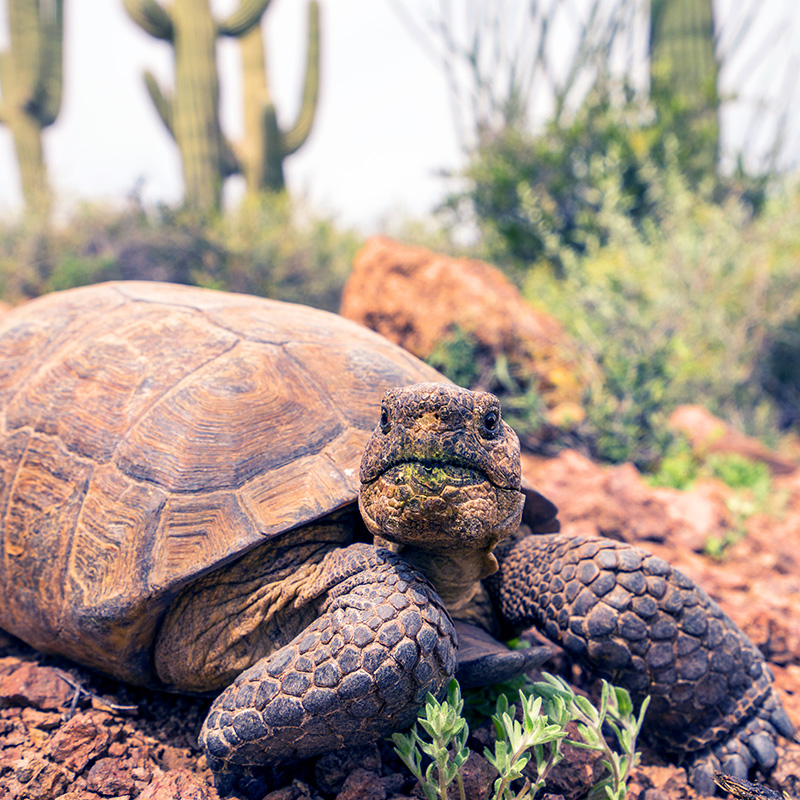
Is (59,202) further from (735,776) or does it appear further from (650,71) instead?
(735,776)

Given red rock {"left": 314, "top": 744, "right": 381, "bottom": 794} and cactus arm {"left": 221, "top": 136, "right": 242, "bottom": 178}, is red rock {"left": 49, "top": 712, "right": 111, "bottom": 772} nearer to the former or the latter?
red rock {"left": 314, "top": 744, "right": 381, "bottom": 794}

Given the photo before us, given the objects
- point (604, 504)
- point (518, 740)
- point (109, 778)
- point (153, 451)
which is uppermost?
point (153, 451)

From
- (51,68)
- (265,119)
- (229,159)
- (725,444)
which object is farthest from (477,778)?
(51,68)

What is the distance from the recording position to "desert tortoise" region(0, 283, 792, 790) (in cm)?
153

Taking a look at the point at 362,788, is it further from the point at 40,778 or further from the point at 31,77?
the point at 31,77

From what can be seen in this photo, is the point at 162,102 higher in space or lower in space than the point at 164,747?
higher

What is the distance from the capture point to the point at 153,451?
190cm

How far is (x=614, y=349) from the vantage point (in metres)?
5.03

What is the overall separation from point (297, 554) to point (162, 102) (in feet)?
42.1

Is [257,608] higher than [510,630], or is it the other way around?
[257,608]

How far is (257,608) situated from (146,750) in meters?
0.51

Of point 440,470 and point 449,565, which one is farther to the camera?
point 449,565

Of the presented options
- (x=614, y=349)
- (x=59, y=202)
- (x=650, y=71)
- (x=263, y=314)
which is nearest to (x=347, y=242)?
(x=59, y=202)

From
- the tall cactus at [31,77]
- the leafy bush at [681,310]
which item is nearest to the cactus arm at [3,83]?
the tall cactus at [31,77]
